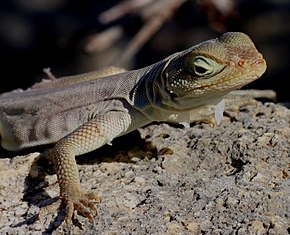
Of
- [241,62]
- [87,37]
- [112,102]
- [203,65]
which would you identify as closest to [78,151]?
[112,102]

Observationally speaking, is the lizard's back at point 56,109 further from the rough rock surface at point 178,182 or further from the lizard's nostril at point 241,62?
the lizard's nostril at point 241,62

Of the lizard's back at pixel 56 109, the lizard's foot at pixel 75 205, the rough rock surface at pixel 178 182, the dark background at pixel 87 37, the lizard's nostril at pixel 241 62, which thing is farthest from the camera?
the dark background at pixel 87 37

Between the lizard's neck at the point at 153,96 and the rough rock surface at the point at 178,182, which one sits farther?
the lizard's neck at the point at 153,96

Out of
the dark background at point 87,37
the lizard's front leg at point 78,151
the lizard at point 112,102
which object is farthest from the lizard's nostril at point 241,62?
the dark background at point 87,37

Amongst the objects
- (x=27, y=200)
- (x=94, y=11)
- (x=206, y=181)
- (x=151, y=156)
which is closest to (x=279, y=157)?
(x=206, y=181)

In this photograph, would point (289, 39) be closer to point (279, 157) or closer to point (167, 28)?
point (167, 28)

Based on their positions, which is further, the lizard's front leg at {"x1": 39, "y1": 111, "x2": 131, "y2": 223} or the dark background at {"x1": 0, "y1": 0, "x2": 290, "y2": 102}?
the dark background at {"x1": 0, "y1": 0, "x2": 290, "y2": 102}

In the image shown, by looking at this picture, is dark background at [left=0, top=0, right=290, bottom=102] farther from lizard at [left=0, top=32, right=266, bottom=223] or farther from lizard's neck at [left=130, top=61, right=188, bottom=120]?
lizard's neck at [left=130, top=61, right=188, bottom=120]

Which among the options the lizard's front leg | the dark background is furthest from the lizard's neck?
the dark background
